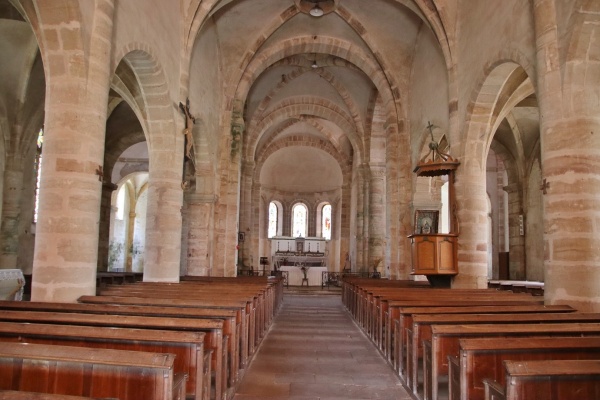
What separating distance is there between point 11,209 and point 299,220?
818 inches

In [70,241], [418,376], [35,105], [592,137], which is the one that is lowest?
[418,376]

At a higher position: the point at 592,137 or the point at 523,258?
the point at 592,137

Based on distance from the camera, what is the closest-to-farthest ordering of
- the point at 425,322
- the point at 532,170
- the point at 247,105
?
the point at 425,322
the point at 532,170
the point at 247,105

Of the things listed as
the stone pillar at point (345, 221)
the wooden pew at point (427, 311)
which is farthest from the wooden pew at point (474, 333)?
the stone pillar at point (345, 221)

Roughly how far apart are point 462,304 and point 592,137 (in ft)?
9.19

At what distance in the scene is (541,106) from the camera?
691 cm

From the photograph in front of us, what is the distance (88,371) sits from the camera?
2.92 metres

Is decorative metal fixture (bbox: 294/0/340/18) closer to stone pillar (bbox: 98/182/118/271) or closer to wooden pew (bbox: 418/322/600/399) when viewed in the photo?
stone pillar (bbox: 98/182/118/271)

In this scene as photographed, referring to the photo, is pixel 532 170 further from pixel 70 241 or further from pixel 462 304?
pixel 70 241

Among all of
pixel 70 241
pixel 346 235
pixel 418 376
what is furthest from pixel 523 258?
pixel 70 241

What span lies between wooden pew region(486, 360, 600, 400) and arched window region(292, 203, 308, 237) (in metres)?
28.9

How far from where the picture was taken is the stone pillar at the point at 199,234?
14289 millimetres

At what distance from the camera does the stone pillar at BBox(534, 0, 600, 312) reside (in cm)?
631

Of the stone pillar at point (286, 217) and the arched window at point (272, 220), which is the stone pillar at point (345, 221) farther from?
the arched window at point (272, 220)
